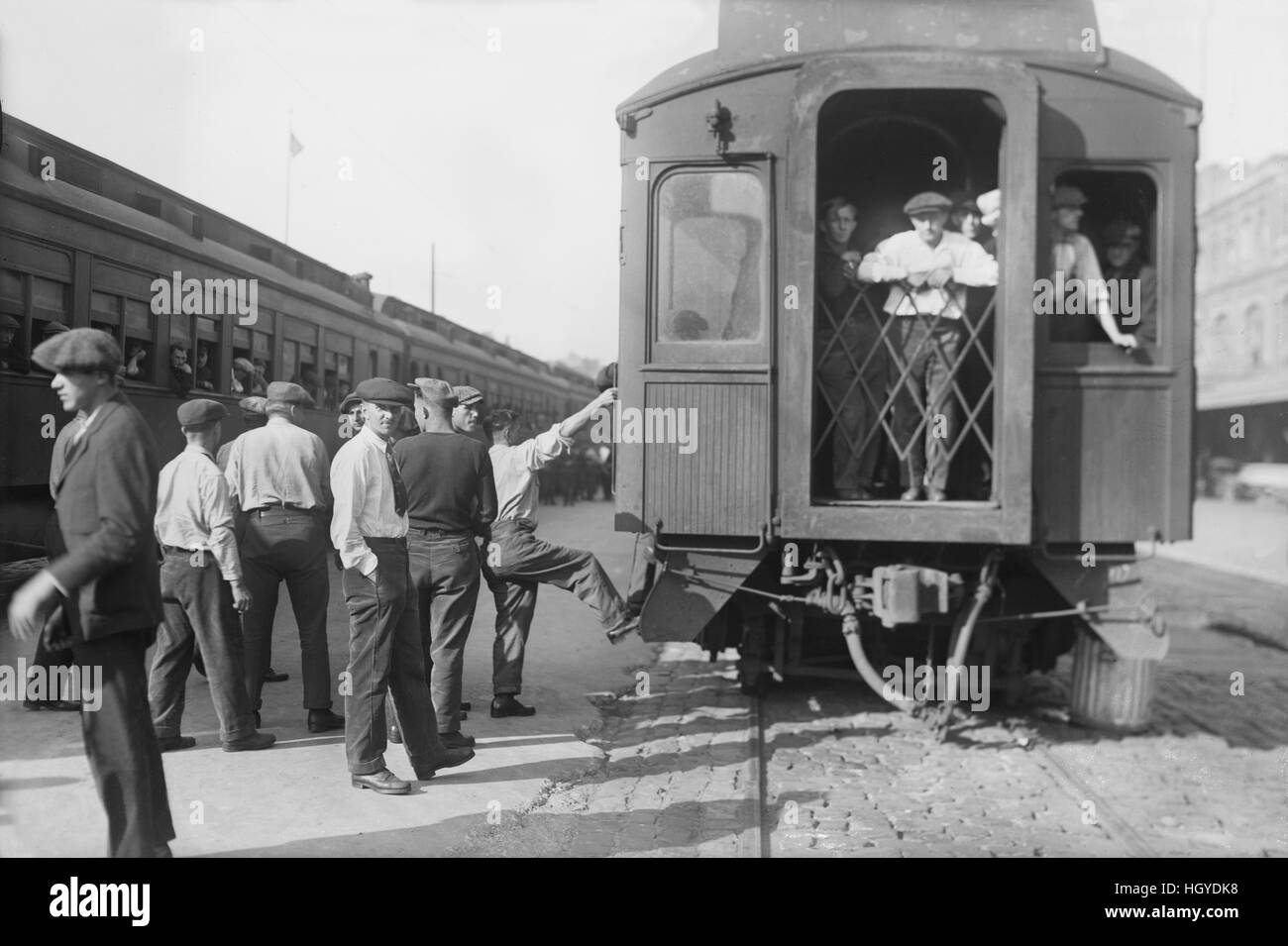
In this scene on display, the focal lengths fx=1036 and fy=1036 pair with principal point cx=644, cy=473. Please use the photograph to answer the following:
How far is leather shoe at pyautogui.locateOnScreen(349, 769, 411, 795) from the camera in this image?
4.61 m

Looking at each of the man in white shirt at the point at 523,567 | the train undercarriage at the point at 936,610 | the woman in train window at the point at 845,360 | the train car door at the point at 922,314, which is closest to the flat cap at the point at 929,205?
the train car door at the point at 922,314

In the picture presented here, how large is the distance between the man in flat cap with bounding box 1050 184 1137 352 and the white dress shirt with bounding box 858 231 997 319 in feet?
1.10

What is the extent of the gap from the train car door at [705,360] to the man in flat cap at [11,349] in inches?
184

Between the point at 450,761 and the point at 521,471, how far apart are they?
1.85 meters

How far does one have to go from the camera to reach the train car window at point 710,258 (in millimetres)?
5613

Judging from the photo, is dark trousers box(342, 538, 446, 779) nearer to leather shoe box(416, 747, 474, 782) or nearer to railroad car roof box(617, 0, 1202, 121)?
leather shoe box(416, 747, 474, 782)

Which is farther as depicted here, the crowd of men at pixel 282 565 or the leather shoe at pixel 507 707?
the leather shoe at pixel 507 707

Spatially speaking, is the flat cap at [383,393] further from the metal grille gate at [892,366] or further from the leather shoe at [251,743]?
the metal grille gate at [892,366]

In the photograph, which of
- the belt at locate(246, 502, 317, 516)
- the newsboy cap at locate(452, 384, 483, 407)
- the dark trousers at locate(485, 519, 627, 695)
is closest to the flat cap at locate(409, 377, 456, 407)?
the newsboy cap at locate(452, 384, 483, 407)

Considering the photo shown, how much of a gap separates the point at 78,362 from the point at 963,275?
4.26 m

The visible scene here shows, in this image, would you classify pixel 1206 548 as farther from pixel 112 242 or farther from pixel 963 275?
pixel 112 242

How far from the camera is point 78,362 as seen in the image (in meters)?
3.39

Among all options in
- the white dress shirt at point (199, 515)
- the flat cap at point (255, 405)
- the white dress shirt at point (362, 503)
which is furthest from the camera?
the flat cap at point (255, 405)

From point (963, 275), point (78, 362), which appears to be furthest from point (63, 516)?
point (963, 275)
